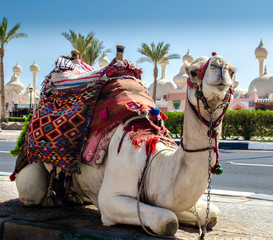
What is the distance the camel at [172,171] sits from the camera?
322cm

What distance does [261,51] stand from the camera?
61.8 m

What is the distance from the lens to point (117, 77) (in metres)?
4.82

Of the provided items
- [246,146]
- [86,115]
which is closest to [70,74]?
[86,115]

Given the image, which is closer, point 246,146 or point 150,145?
point 150,145

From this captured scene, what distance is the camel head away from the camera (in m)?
3.06

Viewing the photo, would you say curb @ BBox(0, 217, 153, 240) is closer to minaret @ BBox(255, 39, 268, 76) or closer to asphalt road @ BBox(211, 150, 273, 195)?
asphalt road @ BBox(211, 150, 273, 195)

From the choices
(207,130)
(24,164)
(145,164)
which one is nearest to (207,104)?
(207,130)

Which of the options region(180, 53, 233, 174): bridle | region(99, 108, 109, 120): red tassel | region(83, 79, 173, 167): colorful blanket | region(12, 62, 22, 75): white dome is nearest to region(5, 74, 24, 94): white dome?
region(12, 62, 22, 75): white dome

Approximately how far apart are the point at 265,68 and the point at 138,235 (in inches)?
2477

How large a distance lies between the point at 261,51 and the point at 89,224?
61469 mm

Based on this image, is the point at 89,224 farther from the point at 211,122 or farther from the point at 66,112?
the point at 211,122

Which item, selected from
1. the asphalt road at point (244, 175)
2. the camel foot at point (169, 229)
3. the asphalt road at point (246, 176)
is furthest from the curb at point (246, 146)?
the camel foot at point (169, 229)

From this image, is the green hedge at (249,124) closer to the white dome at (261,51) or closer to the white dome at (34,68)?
the white dome at (261,51)

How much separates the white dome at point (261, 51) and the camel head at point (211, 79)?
6164 cm
